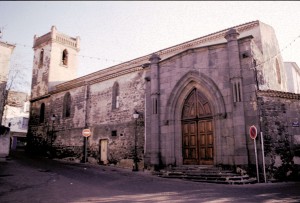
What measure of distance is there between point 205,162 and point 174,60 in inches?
219

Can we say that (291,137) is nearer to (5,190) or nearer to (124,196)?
(124,196)

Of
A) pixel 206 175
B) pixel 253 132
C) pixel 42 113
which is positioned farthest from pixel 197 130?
pixel 42 113

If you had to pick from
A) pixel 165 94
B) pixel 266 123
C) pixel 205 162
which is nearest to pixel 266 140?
pixel 266 123

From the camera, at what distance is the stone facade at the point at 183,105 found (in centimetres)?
1159

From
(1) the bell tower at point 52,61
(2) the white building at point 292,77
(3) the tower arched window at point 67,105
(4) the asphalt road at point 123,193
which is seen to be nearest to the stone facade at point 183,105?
(3) the tower arched window at point 67,105

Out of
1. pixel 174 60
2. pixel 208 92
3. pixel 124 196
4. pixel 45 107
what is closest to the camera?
pixel 124 196

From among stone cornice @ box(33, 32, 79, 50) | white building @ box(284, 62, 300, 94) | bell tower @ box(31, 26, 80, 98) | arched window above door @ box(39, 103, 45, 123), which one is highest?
stone cornice @ box(33, 32, 79, 50)

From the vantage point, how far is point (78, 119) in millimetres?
20141

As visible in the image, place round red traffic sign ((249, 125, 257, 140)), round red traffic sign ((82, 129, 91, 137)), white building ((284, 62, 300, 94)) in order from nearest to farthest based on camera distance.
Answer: round red traffic sign ((249, 125, 257, 140)), round red traffic sign ((82, 129, 91, 137)), white building ((284, 62, 300, 94))

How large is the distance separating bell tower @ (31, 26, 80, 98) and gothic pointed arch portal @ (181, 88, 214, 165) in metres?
17.3

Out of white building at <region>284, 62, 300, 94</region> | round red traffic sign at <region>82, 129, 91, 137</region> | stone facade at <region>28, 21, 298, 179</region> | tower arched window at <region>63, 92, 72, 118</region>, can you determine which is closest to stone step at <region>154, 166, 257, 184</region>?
stone facade at <region>28, 21, 298, 179</region>

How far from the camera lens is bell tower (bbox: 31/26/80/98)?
26619 mm

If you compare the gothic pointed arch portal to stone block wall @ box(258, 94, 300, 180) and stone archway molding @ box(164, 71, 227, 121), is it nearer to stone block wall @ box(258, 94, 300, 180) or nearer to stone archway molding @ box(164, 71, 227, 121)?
stone archway molding @ box(164, 71, 227, 121)

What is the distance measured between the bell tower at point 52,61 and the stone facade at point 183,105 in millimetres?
6611
